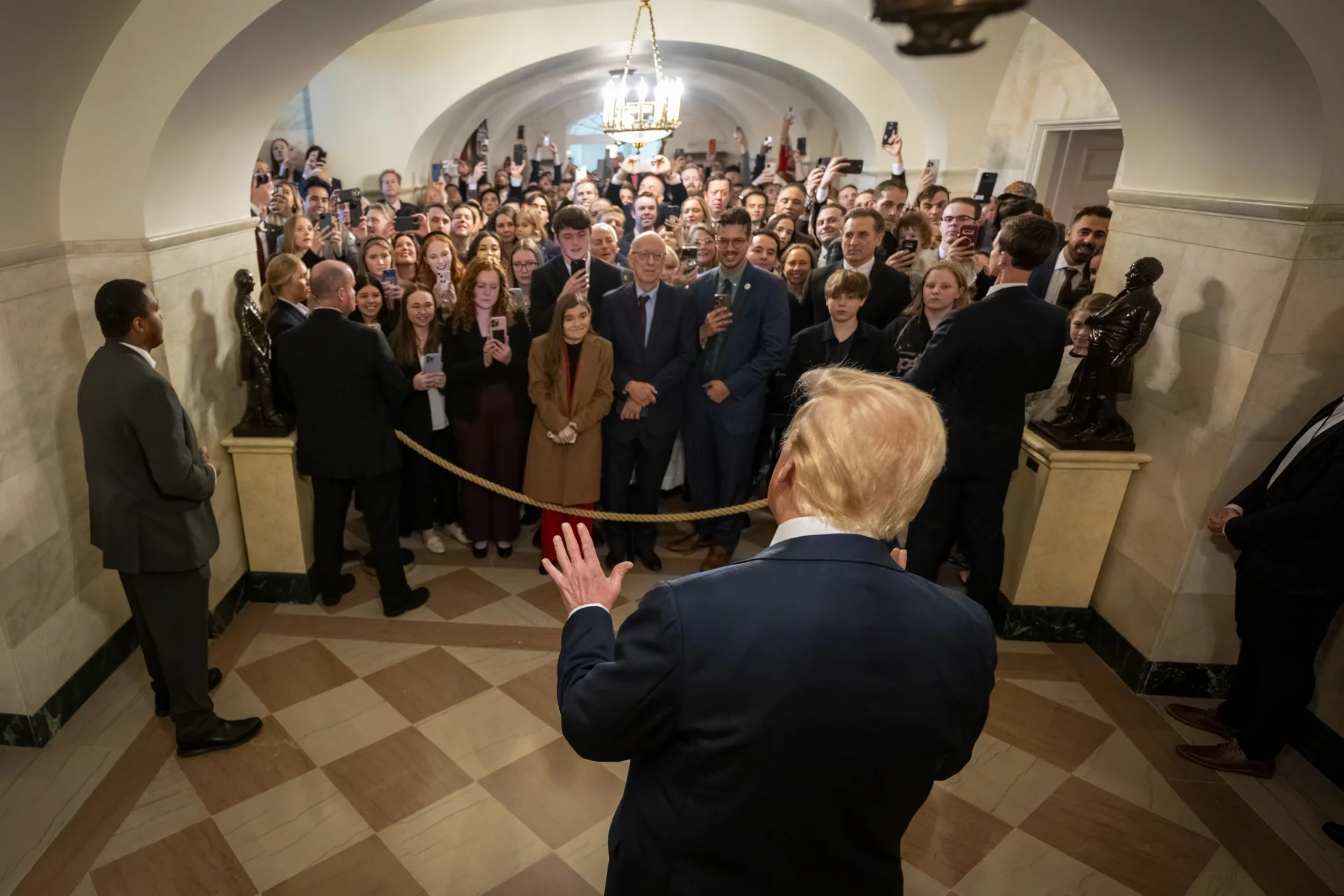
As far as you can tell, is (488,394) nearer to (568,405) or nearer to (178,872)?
(568,405)

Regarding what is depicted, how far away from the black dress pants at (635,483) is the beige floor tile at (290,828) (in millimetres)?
1943

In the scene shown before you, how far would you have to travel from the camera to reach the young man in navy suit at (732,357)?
420 centimetres

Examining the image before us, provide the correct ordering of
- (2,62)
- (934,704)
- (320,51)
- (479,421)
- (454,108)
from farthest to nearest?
(454,108)
(479,421)
(320,51)
(2,62)
(934,704)

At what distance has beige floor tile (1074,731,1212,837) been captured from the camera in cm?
299

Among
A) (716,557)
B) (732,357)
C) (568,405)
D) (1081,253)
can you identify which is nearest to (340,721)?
(568,405)

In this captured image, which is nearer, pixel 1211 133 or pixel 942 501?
pixel 1211 133

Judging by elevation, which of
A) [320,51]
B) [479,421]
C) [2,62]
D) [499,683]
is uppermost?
[320,51]

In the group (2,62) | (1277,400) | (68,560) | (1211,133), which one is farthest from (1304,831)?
(2,62)

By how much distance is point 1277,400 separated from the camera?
10.4ft

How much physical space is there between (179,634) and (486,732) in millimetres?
1217

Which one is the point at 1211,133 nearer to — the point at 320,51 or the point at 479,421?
the point at 479,421

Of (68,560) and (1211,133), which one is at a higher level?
(1211,133)

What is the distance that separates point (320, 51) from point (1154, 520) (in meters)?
4.62

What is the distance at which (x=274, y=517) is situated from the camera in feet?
13.2
